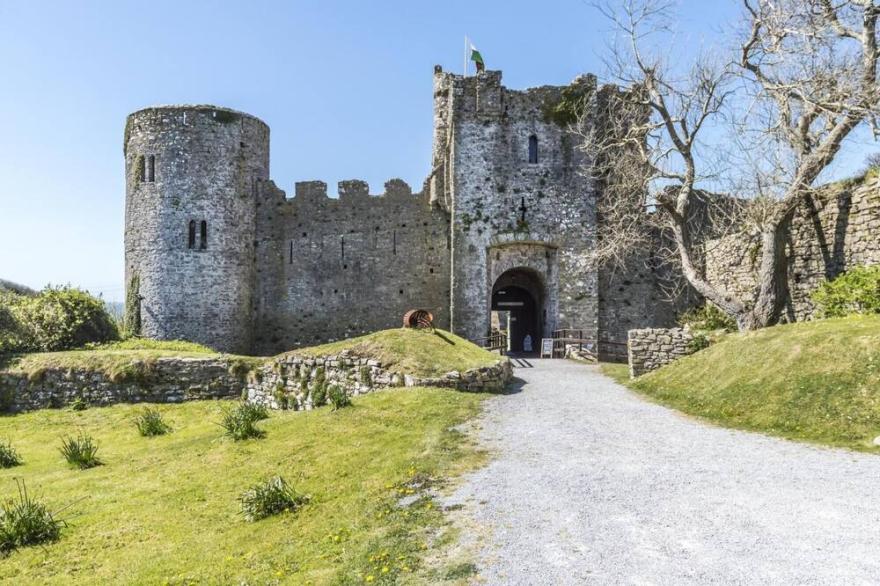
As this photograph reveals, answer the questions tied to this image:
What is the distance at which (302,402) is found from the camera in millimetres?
16812

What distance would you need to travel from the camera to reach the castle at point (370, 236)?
25.7 metres

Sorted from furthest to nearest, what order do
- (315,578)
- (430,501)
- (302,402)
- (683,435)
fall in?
(302,402) → (683,435) → (430,501) → (315,578)

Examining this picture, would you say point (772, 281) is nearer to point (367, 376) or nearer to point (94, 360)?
point (367, 376)

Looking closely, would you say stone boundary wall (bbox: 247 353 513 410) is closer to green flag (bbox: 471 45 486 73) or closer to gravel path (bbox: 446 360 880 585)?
gravel path (bbox: 446 360 880 585)

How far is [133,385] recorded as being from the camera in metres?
19.7

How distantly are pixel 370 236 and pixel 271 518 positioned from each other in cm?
2054

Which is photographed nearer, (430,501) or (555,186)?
(430,501)

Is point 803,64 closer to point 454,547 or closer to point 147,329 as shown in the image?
point 454,547

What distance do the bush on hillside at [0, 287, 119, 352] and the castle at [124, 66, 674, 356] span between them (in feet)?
8.41

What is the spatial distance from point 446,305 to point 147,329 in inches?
498

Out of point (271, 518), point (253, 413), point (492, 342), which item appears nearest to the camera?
point (271, 518)

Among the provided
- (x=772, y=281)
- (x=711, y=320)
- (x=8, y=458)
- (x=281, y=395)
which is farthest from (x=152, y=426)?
(x=711, y=320)

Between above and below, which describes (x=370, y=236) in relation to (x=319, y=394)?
above

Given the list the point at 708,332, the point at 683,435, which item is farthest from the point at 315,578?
the point at 708,332
